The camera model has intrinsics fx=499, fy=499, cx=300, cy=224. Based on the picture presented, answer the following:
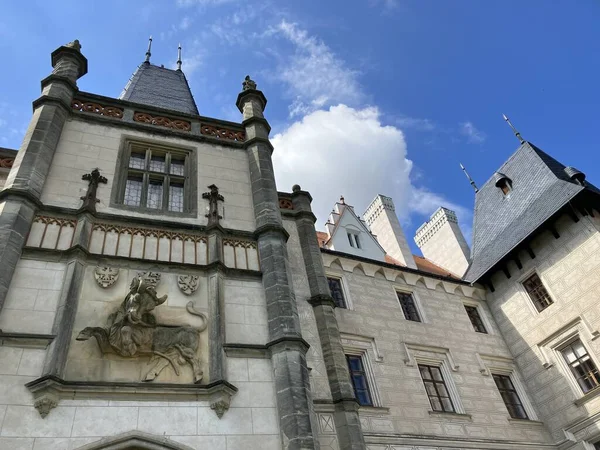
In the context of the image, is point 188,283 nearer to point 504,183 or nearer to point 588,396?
point 588,396

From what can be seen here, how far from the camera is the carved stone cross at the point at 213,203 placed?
380 inches

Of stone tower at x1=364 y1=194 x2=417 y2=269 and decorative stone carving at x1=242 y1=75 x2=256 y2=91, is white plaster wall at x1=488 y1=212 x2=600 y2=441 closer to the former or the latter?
stone tower at x1=364 y1=194 x2=417 y2=269

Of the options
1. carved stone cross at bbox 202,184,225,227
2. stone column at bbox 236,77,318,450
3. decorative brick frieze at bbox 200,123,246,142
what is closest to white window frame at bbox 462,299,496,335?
stone column at bbox 236,77,318,450

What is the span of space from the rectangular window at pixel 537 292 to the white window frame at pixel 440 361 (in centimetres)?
375

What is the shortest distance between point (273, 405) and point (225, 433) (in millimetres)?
819

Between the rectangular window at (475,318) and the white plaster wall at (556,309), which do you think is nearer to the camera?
the white plaster wall at (556,309)

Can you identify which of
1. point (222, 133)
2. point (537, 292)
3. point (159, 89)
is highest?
point (159, 89)

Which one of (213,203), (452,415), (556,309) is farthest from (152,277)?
(556,309)

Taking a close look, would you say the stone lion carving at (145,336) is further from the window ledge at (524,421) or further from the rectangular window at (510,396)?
the rectangular window at (510,396)

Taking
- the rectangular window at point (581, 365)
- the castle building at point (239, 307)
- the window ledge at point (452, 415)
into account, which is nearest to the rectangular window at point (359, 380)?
the castle building at point (239, 307)

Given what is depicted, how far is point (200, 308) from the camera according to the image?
322 inches

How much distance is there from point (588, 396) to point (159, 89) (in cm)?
1568

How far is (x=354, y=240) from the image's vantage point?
64.1ft

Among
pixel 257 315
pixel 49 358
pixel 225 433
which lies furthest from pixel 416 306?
Result: pixel 49 358
